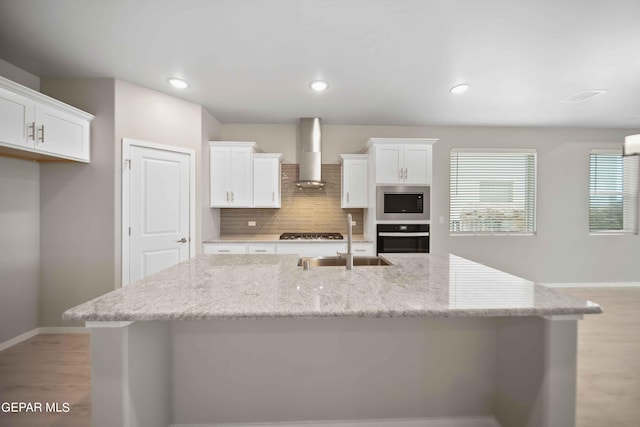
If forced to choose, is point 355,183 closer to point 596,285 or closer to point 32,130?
point 32,130

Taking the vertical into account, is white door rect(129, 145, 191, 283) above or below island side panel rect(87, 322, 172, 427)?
above

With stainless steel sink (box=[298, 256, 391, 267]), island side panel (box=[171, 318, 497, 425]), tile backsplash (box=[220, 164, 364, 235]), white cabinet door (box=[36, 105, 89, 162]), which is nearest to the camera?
island side panel (box=[171, 318, 497, 425])

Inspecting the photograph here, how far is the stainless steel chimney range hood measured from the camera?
4223 millimetres

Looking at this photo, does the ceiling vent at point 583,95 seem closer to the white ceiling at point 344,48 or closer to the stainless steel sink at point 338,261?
the white ceiling at point 344,48

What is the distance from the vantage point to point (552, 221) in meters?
4.71

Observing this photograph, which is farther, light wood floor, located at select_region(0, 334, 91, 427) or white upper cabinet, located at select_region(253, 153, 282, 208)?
white upper cabinet, located at select_region(253, 153, 282, 208)

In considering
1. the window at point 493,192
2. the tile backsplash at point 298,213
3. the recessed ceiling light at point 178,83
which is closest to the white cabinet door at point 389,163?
the tile backsplash at point 298,213

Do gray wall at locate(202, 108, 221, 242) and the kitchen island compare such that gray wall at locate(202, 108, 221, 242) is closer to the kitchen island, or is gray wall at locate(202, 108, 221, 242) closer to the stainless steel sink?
the stainless steel sink

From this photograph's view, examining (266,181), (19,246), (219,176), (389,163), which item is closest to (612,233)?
(389,163)

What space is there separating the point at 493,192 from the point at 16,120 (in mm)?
5735

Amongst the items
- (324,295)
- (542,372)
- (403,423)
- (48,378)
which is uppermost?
(324,295)

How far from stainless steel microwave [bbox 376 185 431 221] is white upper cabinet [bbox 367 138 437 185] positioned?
11cm

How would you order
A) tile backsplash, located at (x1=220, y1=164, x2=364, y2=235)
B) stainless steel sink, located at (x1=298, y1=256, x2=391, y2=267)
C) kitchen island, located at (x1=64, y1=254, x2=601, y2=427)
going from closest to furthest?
kitchen island, located at (x1=64, y1=254, x2=601, y2=427) → stainless steel sink, located at (x1=298, y1=256, x2=391, y2=267) → tile backsplash, located at (x1=220, y1=164, x2=364, y2=235)

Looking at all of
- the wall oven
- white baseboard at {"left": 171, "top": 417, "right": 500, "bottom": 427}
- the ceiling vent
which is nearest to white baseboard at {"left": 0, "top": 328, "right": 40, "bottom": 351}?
white baseboard at {"left": 171, "top": 417, "right": 500, "bottom": 427}
